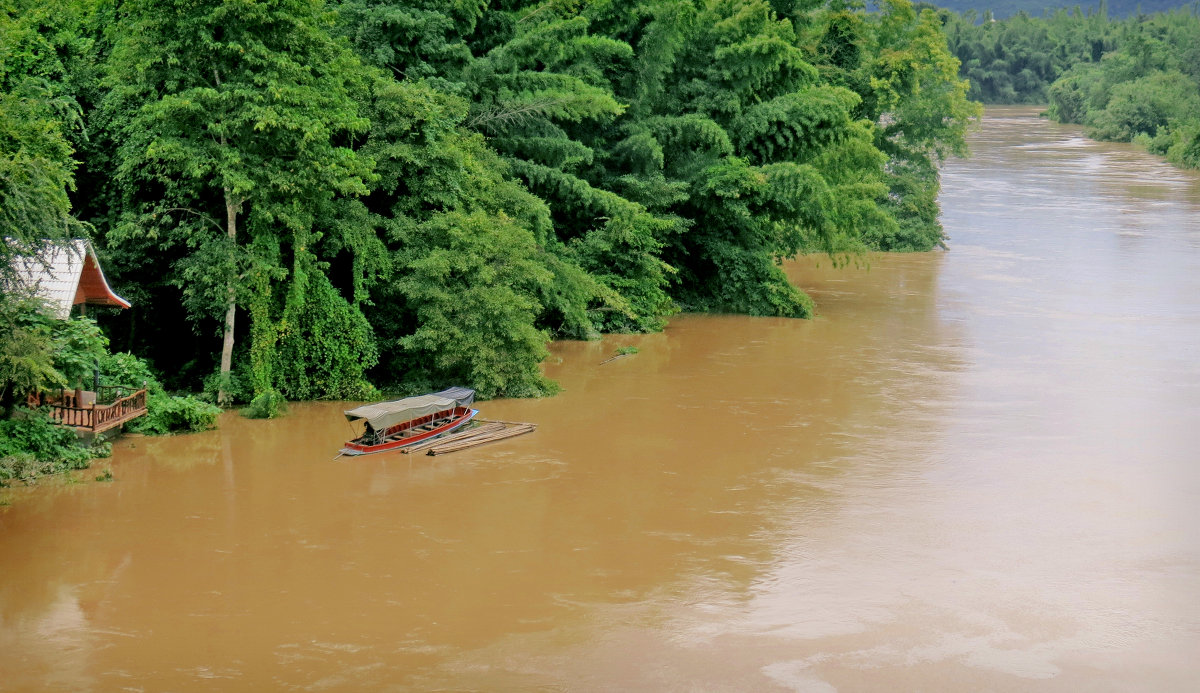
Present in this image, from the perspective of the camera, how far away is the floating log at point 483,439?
59.7ft

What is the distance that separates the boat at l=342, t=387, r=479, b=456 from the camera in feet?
58.7

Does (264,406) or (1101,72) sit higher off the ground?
(1101,72)

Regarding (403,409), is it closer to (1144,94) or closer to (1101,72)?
(1144,94)

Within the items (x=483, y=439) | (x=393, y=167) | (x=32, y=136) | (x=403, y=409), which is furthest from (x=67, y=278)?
(x=483, y=439)

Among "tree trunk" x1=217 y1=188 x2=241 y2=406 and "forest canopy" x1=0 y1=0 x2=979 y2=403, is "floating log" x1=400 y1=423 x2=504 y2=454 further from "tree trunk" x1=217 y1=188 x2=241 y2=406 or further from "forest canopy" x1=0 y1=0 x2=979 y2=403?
"tree trunk" x1=217 y1=188 x2=241 y2=406

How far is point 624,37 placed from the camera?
89.8ft

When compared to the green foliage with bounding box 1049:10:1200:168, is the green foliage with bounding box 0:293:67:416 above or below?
below

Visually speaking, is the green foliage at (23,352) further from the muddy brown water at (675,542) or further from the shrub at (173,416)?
the shrub at (173,416)

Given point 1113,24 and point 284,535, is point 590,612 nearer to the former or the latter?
point 284,535

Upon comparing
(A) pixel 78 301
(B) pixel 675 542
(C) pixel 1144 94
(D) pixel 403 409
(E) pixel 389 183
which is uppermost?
(C) pixel 1144 94

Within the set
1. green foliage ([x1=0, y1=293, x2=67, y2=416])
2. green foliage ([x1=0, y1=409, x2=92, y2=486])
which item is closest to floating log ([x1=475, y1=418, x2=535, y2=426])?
green foliage ([x1=0, y1=409, x2=92, y2=486])

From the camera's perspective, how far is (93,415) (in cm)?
1673

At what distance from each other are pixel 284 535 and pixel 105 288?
17.0ft

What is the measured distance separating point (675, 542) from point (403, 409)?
198 inches
